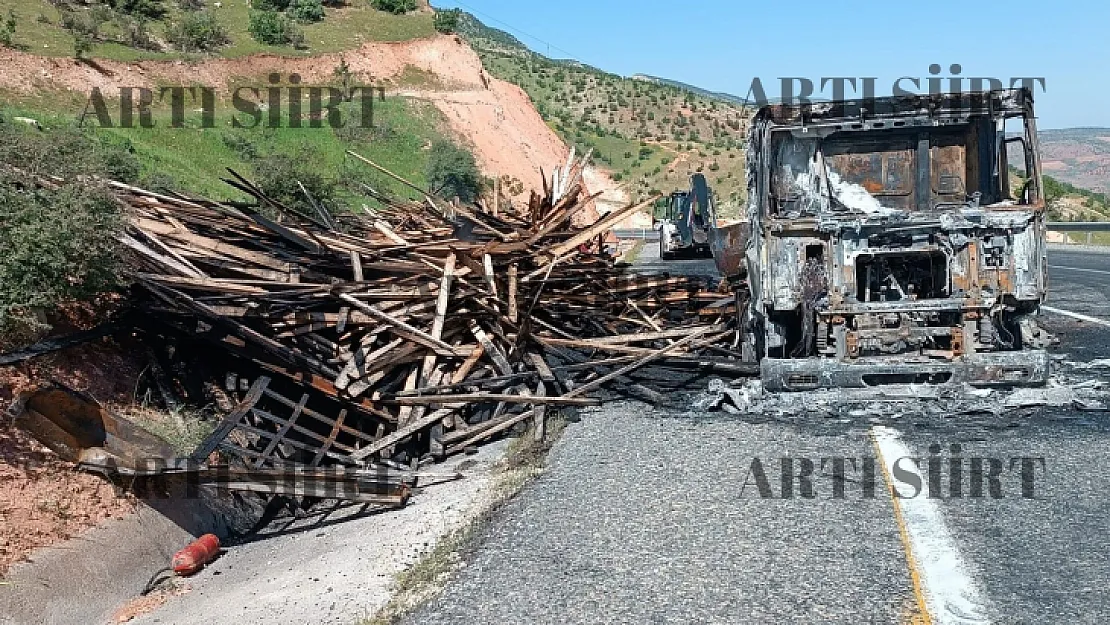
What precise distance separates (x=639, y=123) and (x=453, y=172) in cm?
4585

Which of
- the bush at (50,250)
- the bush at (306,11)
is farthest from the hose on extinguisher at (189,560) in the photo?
the bush at (306,11)

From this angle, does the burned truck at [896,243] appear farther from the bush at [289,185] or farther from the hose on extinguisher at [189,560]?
the bush at [289,185]

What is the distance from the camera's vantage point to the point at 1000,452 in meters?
7.08

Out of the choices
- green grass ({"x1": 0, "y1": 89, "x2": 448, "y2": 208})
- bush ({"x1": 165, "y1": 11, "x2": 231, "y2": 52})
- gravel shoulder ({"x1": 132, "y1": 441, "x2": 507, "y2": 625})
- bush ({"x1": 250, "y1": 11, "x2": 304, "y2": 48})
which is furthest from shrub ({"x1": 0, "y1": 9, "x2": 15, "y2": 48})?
gravel shoulder ({"x1": 132, "y1": 441, "x2": 507, "y2": 625})

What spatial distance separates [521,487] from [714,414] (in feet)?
7.91

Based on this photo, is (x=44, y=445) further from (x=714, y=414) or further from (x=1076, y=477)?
(x=1076, y=477)

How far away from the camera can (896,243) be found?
9219 mm

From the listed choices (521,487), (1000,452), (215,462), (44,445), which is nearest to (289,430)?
(215,462)

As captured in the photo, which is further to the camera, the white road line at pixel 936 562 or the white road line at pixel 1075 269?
the white road line at pixel 1075 269

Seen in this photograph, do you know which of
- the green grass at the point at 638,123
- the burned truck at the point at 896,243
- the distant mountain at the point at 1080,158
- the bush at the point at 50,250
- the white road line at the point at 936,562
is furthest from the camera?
the distant mountain at the point at 1080,158

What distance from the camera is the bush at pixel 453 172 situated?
4531 centimetres

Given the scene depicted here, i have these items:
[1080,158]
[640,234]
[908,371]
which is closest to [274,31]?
[640,234]

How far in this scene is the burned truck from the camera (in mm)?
8875

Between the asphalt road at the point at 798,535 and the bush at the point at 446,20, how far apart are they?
5779 centimetres
